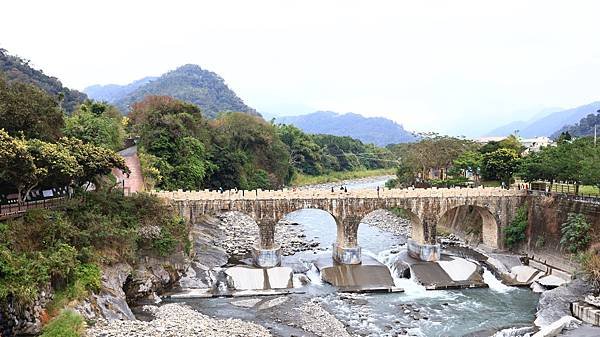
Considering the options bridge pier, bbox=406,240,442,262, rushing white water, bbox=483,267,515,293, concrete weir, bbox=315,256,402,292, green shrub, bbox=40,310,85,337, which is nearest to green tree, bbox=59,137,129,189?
green shrub, bbox=40,310,85,337

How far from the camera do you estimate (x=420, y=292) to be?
3366cm

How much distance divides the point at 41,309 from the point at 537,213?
3369 centimetres

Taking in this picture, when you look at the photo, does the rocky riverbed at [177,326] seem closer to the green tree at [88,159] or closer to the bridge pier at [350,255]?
the green tree at [88,159]

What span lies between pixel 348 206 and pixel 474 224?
14.3 m

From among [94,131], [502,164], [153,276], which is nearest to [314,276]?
[153,276]

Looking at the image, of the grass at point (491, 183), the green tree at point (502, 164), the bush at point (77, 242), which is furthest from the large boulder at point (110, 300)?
the grass at point (491, 183)

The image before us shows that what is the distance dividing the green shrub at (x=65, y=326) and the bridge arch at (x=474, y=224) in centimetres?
2720

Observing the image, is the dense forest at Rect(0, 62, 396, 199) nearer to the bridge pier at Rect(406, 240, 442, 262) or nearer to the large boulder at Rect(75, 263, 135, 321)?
the large boulder at Rect(75, 263, 135, 321)

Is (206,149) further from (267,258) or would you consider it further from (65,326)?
(65,326)

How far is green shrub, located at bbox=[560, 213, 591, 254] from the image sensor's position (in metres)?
34.4

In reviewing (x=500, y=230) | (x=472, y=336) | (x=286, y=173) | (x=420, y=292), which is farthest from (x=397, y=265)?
(x=286, y=173)

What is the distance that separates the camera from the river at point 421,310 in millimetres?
27266

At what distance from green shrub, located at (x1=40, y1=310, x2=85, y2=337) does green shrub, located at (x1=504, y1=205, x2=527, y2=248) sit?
1243 inches

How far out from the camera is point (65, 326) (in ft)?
67.5
